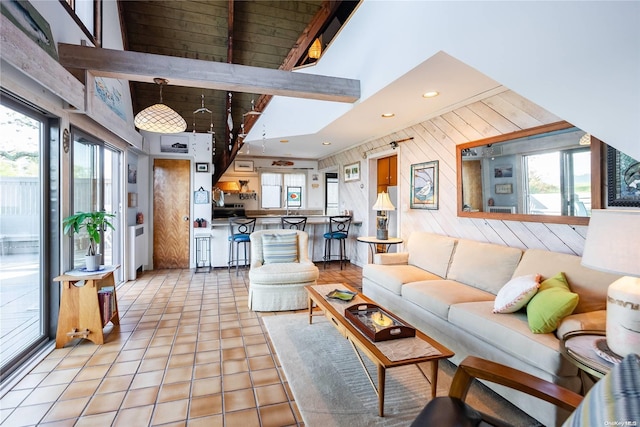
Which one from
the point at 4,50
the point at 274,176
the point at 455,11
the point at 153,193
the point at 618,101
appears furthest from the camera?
the point at 274,176

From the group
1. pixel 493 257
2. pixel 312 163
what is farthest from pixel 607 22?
pixel 312 163

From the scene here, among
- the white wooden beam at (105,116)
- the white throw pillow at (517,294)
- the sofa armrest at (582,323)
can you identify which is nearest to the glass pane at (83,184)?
the white wooden beam at (105,116)

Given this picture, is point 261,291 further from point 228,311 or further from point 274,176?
point 274,176

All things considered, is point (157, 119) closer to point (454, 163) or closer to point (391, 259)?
point (391, 259)

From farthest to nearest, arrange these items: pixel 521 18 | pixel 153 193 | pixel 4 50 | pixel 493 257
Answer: pixel 153 193 → pixel 493 257 → pixel 521 18 → pixel 4 50

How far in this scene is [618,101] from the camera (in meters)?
1.53

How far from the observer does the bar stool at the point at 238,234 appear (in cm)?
554

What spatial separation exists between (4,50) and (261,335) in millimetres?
2778

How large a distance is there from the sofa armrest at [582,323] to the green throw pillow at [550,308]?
0.03m

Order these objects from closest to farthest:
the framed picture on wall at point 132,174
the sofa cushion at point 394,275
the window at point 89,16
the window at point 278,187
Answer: the window at point 89,16 < the sofa cushion at point 394,275 < the framed picture on wall at point 132,174 < the window at point 278,187

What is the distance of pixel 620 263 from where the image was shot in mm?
1405

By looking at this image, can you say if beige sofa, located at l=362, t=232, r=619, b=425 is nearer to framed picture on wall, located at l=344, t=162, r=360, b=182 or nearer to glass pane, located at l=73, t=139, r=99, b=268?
framed picture on wall, located at l=344, t=162, r=360, b=182

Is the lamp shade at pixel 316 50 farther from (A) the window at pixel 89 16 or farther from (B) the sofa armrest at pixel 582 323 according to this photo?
(B) the sofa armrest at pixel 582 323

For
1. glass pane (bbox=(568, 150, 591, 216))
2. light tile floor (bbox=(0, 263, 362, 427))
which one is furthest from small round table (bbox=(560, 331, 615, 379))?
light tile floor (bbox=(0, 263, 362, 427))
